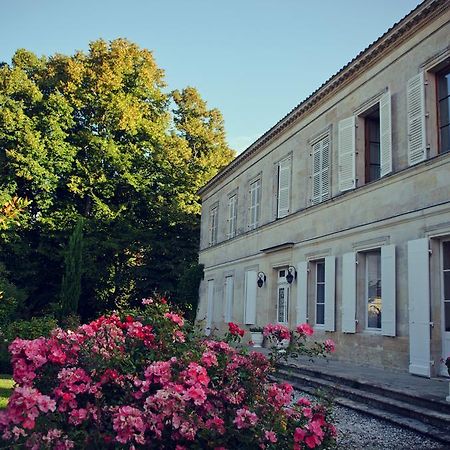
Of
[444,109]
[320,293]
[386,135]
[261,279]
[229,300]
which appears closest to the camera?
[444,109]

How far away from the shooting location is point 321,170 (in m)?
12.5

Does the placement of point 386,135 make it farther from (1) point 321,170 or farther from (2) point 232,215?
(2) point 232,215

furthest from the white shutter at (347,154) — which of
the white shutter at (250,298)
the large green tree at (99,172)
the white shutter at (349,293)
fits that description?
the large green tree at (99,172)

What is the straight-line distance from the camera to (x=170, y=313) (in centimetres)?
398

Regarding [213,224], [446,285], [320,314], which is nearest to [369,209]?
[446,285]

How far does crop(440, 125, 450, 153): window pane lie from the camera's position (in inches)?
342

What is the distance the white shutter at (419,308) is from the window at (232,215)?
34.3 ft

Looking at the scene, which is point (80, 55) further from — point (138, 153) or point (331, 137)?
point (331, 137)

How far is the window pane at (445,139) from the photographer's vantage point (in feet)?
28.5

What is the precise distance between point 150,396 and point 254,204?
14029 mm

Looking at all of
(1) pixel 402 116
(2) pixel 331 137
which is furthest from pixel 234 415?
(2) pixel 331 137

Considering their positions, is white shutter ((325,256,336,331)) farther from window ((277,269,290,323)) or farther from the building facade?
window ((277,269,290,323))

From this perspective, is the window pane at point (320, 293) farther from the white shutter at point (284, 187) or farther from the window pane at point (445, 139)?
the window pane at point (445, 139)

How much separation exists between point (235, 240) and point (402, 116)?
9.41 m
